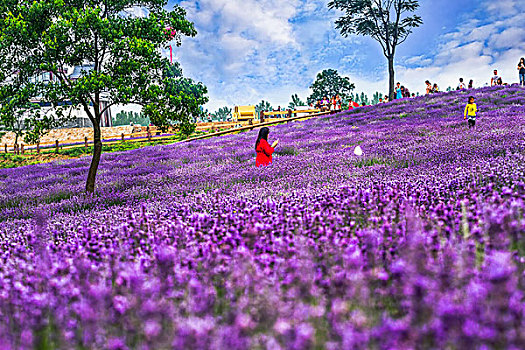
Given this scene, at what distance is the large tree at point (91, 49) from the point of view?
7477 millimetres

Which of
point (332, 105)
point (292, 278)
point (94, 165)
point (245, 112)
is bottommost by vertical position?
point (292, 278)

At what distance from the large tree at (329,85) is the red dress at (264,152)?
7419cm

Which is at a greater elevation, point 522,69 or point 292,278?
point 522,69

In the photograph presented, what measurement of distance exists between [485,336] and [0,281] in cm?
298

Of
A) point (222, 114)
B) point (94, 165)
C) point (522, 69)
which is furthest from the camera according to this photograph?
point (222, 114)

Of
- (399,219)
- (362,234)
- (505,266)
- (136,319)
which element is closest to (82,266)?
(136,319)

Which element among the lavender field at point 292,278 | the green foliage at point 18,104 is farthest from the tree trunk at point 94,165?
the lavender field at point 292,278

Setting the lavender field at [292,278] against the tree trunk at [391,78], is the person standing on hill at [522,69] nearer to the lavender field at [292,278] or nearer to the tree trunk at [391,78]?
the tree trunk at [391,78]

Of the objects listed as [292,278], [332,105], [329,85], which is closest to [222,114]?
[329,85]

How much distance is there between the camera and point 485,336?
1184mm

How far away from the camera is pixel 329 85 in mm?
81938

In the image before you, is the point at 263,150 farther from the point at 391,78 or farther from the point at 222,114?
the point at 222,114

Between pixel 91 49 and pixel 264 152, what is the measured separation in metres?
4.73

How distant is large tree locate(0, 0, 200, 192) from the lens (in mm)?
7477
